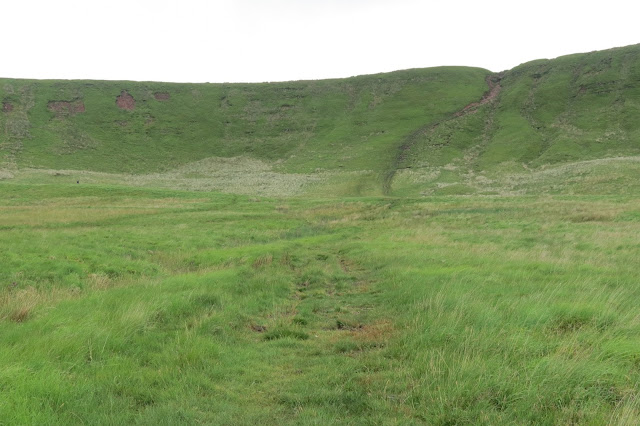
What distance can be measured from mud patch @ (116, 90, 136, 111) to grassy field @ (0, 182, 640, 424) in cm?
12698

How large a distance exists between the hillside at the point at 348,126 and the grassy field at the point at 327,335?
55.3 meters

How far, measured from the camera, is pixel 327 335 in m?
9.90

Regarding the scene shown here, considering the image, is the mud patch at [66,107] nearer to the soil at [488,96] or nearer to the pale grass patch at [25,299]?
the soil at [488,96]

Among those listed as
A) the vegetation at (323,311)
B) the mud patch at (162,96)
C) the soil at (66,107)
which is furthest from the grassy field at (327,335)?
the mud patch at (162,96)

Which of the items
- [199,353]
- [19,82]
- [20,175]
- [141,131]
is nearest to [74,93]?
[19,82]

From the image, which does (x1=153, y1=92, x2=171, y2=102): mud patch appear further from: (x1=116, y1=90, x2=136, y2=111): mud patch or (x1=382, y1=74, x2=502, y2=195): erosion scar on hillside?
(x1=382, y1=74, x2=502, y2=195): erosion scar on hillside

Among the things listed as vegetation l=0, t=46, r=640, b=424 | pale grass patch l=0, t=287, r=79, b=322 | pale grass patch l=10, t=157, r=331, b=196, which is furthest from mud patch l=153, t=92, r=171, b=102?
pale grass patch l=0, t=287, r=79, b=322

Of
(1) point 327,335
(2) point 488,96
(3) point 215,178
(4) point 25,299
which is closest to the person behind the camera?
(1) point 327,335

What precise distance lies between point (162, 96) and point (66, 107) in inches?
1213

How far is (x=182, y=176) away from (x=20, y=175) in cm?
3218

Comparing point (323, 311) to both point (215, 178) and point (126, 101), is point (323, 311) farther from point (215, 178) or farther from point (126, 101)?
point (126, 101)

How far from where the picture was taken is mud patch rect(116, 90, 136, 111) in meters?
132

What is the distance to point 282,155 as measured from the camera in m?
110

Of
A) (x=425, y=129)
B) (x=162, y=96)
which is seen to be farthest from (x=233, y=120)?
(x=425, y=129)
